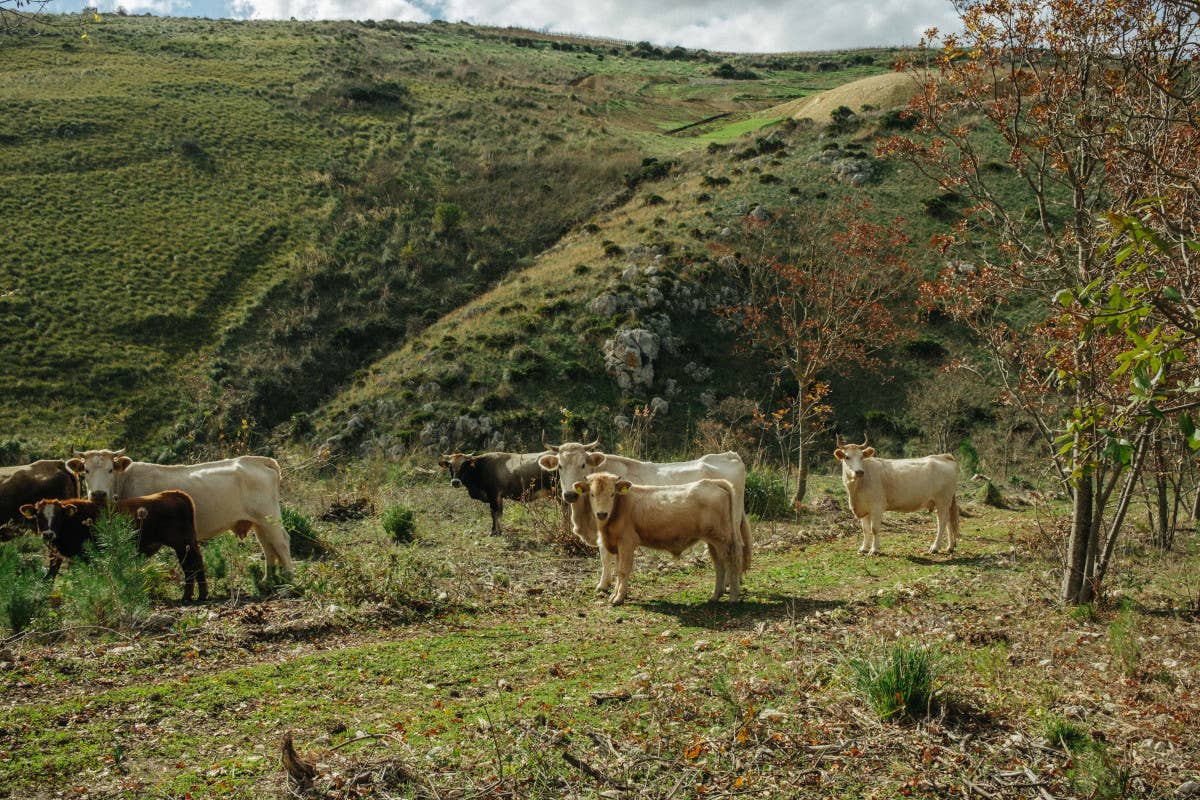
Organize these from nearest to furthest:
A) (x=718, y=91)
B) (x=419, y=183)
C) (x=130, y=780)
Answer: (x=130, y=780) < (x=419, y=183) < (x=718, y=91)

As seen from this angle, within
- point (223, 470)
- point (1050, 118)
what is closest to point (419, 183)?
point (223, 470)

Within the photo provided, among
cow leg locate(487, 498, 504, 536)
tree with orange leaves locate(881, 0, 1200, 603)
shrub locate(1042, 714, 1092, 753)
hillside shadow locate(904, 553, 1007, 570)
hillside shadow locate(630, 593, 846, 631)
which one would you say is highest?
tree with orange leaves locate(881, 0, 1200, 603)

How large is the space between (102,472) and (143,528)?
93.2 inches

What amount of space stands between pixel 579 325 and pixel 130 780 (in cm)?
3535

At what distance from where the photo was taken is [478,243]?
182 feet

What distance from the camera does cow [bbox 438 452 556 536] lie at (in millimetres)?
18656

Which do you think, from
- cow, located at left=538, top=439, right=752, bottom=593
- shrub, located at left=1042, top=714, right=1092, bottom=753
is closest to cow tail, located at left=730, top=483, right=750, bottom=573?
cow, located at left=538, top=439, right=752, bottom=593

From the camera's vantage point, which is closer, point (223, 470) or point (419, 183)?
point (223, 470)

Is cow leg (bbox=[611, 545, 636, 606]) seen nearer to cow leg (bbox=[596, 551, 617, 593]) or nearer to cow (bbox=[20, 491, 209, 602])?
cow leg (bbox=[596, 551, 617, 593])

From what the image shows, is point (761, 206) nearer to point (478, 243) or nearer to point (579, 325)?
point (579, 325)

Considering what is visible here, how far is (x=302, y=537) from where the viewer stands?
46.9 feet

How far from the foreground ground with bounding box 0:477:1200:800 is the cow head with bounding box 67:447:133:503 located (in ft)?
11.4

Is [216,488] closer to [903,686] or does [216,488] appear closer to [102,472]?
[102,472]

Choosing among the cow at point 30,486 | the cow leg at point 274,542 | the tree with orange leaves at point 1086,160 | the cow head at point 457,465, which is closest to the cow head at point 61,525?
the cow leg at point 274,542
